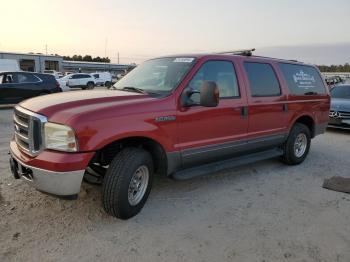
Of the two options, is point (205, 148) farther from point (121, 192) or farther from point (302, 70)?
point (302, 70)

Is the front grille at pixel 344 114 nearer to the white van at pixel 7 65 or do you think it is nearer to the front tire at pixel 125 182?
the front tire at pixel 125 182

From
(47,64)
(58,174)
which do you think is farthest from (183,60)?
(47,64)

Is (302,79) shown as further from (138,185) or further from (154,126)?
(138,185)

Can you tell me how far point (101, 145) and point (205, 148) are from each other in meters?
1.60

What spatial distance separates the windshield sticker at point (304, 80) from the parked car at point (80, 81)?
31.7 meters

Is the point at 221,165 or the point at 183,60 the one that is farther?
the point at 221,165

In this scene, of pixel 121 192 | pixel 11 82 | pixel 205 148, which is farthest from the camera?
pixel 11 82

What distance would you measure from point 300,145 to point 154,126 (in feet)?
12.4

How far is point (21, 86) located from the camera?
15.7 m

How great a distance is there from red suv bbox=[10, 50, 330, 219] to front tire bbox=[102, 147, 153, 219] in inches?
0.4

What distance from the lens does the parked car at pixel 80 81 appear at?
3629cm

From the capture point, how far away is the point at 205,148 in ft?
16.0

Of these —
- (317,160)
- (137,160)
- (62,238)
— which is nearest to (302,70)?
A: (317,160)

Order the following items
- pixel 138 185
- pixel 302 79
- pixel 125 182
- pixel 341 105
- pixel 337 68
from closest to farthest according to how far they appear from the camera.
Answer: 1. pixel 125 182
2. pixel 138 185
3. pixel 302 79
4. pixel 341 105
5. pixel 337 68
